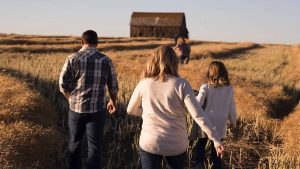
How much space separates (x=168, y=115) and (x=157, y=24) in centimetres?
5525

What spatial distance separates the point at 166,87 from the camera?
3.31 meters

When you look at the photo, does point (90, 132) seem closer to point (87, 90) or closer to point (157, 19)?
point (87, 90)

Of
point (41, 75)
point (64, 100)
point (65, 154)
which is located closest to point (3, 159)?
point (65, 154)

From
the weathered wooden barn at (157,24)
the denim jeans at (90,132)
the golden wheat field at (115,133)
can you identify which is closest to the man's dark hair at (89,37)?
the denim jeans at (90,132)

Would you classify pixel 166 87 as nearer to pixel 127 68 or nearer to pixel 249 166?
pixel 249 166

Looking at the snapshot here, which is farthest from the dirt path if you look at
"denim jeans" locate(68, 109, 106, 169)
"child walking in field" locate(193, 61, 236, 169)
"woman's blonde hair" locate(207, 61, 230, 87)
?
"woman's blonde hair" locate(207, 61, 230, 87)

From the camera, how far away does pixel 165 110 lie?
132 inches

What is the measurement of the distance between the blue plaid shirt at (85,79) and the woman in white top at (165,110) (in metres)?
1.41

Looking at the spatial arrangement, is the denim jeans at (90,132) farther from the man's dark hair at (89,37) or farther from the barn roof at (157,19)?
the barn roof at (157,19)

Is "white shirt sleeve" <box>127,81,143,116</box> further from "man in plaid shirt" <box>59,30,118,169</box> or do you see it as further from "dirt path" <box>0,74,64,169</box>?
"dirt path" <box>0,74,64,169</box>

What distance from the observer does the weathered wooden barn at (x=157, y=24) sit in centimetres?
5762

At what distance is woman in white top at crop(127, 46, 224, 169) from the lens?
129 inches

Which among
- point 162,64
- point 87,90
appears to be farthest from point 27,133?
point 162,64

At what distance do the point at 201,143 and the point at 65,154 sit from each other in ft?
5.86
